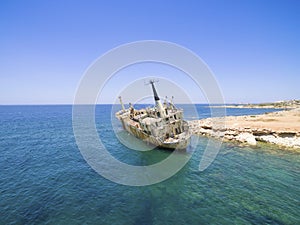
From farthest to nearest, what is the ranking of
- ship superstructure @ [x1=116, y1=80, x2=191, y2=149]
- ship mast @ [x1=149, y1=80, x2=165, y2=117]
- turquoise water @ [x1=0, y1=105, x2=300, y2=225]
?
ship mast @ [x1=149, y1=80, x2=165, y2=117] < ship superstructure @ [x1=116, y1=80, x2=191, y2=149] < turquoise water @ [x1=0, y1=105, x2=300, y2=225]

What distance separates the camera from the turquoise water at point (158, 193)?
14109 mm

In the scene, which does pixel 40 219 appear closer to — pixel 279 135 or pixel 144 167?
pixel 144 167

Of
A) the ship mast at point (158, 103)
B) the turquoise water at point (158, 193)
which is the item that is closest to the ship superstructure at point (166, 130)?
the ship mast at point (158, 103)

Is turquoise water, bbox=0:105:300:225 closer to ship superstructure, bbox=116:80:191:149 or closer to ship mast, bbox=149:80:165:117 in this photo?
ship superstructure, bbox=116:80:191:149

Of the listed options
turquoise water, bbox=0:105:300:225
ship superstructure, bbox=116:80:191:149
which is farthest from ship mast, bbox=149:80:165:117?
turquoise water, bbox=0:105:300:225

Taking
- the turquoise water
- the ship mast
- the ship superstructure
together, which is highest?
the ship mast

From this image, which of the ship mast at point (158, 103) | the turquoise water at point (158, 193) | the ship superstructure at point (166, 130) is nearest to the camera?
the turquoise water at point (158, 193)

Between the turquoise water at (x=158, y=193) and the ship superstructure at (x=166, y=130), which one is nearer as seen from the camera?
the turquoise water at (x=158, y=193)

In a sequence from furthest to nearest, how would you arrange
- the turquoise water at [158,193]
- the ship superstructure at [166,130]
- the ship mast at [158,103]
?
the ship mast at [158,103]
the ship superstructure at [166,130]
the turquoise water at [158,193]

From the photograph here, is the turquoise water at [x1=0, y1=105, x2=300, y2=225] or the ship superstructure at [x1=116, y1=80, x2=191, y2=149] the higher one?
the ship superstructure at [x1=116, y1=80, x2=191, y2=149]

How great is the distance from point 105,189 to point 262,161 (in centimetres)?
2189

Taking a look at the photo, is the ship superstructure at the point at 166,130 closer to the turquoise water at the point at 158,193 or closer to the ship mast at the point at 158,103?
the ship mast at the point at 158,103

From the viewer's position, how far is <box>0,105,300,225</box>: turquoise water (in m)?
14.1

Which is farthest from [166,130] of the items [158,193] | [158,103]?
[158,193]
